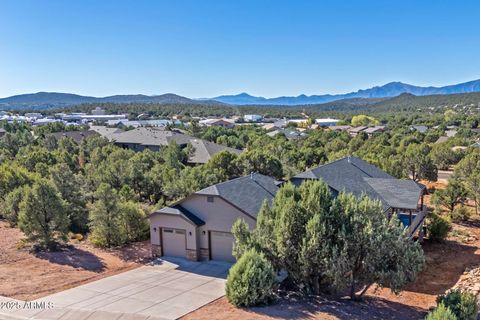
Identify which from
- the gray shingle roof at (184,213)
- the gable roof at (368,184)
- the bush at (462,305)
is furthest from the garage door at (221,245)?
the bush at (462,305)

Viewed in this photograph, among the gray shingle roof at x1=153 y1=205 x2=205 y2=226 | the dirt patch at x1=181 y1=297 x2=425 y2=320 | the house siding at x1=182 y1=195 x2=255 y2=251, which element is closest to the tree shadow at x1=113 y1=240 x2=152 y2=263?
the gray shingle roof at x1=153 y1=205 x2=205 y2=226

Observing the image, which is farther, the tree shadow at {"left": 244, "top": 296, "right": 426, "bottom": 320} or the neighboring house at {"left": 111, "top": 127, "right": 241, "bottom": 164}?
the neighboring house at {"left": 111, "top": 127, "right": 241, "bottom": 164}

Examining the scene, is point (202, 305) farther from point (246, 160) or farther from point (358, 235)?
point (246, 160)

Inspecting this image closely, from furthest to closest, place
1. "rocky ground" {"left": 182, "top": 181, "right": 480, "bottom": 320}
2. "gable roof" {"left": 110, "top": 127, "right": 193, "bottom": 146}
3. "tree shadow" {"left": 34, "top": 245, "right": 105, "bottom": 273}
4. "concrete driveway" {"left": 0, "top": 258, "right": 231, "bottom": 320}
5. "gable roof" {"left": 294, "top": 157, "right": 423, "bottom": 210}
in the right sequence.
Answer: "gable roof" {"left": 110, "top": 127, "right": 193, "bottom": 146}
"gable roof" {"left": 294, "top": 157, "right": 423, "bottom": 210}
"tree shadow" {"left": 34, "top": 245, "right": 105, "bottom": 273}
"concrete driveway" {"left": 0, "top": 258, "right": 231, "bottom": 320}
"rocky ground" {"left": 182, "top": 181, "right": 480, "bottom": 320}

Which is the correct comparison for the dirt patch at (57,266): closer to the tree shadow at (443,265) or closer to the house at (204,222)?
the house at (204,222)

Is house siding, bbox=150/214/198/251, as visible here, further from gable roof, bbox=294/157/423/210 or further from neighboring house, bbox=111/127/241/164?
neighboring house, bbox=111/127/241/164

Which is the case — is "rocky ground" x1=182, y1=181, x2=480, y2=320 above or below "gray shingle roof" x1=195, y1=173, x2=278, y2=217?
below

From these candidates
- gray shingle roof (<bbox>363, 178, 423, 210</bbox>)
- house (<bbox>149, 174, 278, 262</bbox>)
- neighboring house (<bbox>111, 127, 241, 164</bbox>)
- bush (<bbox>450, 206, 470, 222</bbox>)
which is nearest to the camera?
house (<bbox>149, 174, 278, 262</bbox>)

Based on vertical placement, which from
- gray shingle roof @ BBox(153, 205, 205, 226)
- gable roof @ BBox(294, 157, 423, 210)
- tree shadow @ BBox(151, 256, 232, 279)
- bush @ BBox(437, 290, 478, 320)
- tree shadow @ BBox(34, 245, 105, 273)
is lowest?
tree shadow @ BBox(151, 256, 232, 279)
